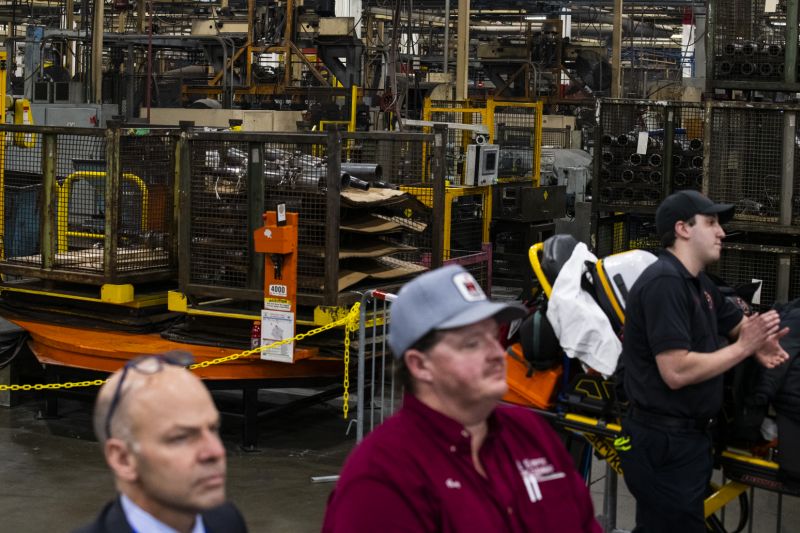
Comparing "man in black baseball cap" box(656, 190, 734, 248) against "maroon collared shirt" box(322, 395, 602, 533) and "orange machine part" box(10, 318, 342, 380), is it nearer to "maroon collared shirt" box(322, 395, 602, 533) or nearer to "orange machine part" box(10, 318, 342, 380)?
"maroon collared shirt" box(322, 395, 602, 533)

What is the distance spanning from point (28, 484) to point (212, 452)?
5.93 m

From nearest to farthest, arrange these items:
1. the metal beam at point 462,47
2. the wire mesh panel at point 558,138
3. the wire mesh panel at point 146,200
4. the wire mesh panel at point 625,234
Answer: the wire mesh panel at point 146,200 < the wire mesh panel at point 625,234 < the metal beam at point 462,47 < the wire mesh panel at point 558,138

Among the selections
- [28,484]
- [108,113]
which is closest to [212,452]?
[28,484]

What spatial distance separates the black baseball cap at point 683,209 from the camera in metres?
4.70

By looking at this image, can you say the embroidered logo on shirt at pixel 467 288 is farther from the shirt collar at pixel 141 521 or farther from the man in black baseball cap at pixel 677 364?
the man in black baseball cap at pixel 677 364

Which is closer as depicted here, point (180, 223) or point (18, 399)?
point (180, 223)

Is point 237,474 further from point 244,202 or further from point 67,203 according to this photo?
point 67,203

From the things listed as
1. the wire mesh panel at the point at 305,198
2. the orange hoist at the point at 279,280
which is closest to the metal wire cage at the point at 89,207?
the wire mesh panel at the point at 305,198

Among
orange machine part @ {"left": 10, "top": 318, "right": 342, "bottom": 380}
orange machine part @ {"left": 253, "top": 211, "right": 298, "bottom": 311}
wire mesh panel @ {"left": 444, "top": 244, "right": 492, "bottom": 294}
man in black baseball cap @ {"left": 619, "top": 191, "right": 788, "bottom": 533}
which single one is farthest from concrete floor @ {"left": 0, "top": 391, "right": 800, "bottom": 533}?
man in black baseball cap @ {"left": 619, "top": 191, "right": 788, "bottom": 533}

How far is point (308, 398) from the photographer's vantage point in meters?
9.20

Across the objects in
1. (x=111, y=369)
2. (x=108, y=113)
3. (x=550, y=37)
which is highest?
(x=550, y=37)

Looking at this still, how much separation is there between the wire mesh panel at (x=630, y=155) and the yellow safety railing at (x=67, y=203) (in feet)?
13.3

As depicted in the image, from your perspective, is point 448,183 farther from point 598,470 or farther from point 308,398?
point 598,470

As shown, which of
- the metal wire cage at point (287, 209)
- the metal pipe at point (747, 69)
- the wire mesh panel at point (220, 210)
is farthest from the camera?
the metal pipe at point (747, 69)
